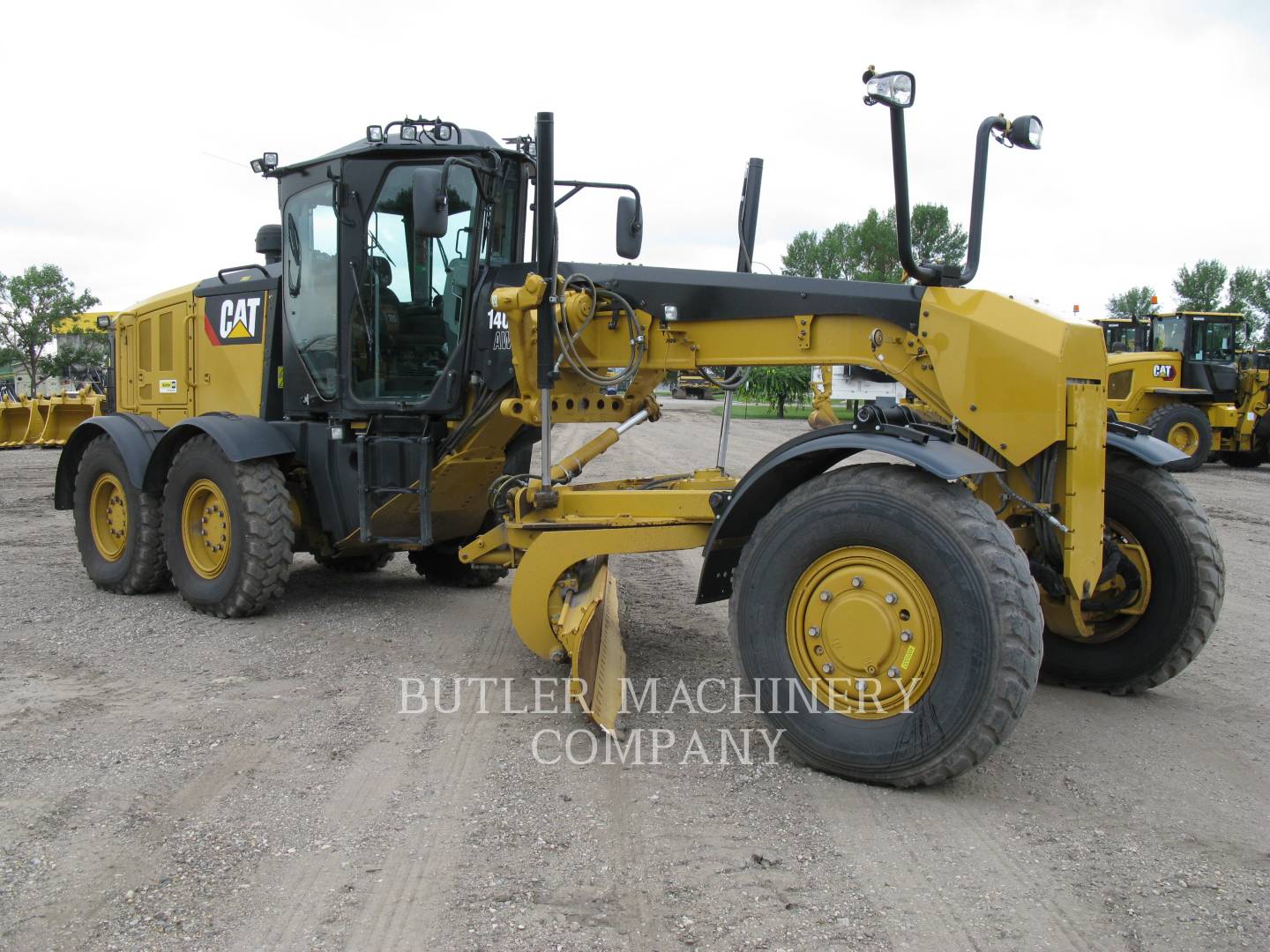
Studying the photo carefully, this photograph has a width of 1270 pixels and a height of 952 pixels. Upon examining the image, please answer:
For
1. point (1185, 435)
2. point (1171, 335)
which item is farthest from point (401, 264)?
point (1171, 335)

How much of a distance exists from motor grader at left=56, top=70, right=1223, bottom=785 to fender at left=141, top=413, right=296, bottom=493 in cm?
3

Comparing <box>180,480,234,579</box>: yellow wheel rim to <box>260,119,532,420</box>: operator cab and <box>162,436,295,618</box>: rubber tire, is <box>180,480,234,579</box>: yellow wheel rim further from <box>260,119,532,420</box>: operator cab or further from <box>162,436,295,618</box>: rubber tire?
<box>260,119,532,420</box>: operator cab

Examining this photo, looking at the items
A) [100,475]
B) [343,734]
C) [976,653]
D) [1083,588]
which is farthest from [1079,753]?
[100,475]

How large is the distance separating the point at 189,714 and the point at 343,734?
0.80 metres

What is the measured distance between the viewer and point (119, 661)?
18.4 ft

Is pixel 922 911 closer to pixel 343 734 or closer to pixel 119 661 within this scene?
pixel 343 734

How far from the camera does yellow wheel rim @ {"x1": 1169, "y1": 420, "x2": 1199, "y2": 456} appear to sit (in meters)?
18.3

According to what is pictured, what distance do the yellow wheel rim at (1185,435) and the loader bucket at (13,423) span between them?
21686mm

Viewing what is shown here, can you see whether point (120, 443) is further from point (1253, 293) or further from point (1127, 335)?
point (1253, 293)

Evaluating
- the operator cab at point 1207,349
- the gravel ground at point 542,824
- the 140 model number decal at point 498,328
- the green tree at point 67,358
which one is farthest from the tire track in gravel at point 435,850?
the green tree at point 67,358

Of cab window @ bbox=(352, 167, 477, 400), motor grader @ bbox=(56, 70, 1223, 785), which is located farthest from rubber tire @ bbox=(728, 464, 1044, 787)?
cab window @ bbox=(352, 167, 477, 400)

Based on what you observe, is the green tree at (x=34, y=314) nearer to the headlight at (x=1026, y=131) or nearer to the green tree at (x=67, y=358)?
the green tree at (x=67, y=358)

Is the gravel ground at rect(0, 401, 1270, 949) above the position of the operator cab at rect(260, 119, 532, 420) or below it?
below

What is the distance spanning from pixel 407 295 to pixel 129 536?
2904 millimetres
